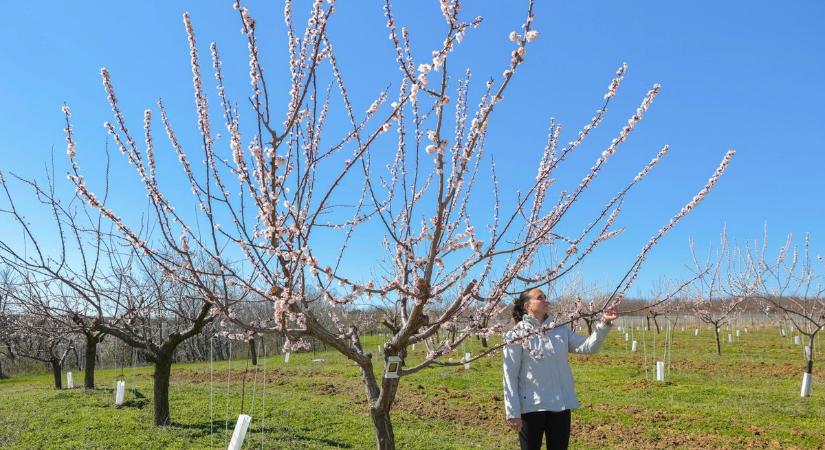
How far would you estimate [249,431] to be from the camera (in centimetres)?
757

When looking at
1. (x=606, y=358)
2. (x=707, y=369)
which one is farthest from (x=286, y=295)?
(x=606, y=358)

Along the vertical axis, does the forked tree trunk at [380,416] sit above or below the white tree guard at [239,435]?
above

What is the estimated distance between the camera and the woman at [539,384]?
11.8 feet

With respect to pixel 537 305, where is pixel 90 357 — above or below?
below

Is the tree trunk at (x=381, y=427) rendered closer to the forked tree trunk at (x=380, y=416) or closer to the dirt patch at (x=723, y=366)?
the forked tree trunk at (x=380, y=416)

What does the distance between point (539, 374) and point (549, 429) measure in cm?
38

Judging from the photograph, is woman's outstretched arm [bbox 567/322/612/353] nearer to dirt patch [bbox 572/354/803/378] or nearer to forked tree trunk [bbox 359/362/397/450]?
forked tree trunk [bbox 359/362/397/450]

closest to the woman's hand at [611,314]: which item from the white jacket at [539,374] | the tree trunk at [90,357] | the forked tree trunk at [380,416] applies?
the white jacket at [539,374]

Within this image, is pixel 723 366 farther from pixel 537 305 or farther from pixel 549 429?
pixel 537 305

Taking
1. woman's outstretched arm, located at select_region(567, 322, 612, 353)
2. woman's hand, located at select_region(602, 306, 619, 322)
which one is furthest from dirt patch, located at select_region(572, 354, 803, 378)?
woman's hand, located at select_region(602, 306, 619, 322)

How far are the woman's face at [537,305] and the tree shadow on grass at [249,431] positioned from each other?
4.40 metres

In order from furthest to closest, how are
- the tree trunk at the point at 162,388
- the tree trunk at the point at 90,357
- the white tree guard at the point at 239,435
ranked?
the tree trunk at the point at 90,357 < the tree trunk at the point at 162,388 < the white tree guard at the point at 239,435

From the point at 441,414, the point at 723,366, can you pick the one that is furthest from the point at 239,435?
the point at 723,366

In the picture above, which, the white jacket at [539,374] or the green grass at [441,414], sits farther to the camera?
the green grass at [441,414]
